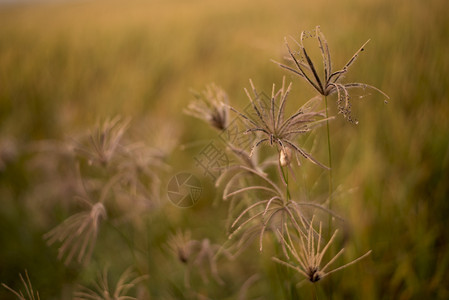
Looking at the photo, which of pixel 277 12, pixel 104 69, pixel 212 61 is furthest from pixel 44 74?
pixel 277 12

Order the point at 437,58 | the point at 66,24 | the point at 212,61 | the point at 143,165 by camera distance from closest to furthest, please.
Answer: the point at 143,165 < the point at 437,58 < the point at 212,61 < the point at 66,24

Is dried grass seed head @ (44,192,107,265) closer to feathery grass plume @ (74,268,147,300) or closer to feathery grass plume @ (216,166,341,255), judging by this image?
feathery grass plume @ (74,268,147,300)

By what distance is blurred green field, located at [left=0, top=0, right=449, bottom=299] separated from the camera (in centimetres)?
73

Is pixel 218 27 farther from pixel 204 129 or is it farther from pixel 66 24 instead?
pixel 66 24

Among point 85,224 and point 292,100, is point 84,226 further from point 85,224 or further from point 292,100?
point 292,100

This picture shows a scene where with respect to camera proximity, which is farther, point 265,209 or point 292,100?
point 292,100

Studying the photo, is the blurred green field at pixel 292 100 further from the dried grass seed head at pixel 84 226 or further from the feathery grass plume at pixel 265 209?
the feathery grass plume at pixel 265 209

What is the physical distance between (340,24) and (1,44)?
2552 mm

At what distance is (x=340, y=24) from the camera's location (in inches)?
54.0

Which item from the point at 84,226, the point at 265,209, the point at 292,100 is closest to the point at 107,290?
the point at 84,226

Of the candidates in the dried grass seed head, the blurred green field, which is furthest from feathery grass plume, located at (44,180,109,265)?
the blurred green field

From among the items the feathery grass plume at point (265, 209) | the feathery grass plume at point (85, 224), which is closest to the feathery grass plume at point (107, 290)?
the feathery grass plume at point (85, 224)

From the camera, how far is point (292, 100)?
4.10 ft

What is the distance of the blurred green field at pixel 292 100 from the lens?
2.39 feet
